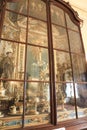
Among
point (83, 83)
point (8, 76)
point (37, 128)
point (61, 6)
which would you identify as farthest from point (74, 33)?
point (37, 128)

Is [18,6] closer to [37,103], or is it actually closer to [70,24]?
[70,24]

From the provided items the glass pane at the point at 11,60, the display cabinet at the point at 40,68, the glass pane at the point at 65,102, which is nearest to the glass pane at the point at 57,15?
the display cabinet at the point at 40,68

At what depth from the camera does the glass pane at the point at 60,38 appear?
1471mm

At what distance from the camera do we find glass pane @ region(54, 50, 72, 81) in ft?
4.44

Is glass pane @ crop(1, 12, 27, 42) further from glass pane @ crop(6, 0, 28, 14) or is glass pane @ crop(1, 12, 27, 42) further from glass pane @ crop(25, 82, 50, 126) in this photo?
glass pane @ crop(25, 82, 50, 126)

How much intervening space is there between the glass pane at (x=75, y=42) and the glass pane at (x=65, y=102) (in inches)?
18.7

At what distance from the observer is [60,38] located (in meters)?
Result: 1.52

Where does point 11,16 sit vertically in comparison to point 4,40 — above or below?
above

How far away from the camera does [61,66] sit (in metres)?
1.40

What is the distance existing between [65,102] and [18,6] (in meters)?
1.13

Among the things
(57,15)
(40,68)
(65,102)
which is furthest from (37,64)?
(57,15)

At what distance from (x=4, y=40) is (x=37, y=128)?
0.82 m

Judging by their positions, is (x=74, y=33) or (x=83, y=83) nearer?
(x=83, y=83)

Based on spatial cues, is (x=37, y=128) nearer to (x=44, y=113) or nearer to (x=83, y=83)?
(x=44, y=113)
